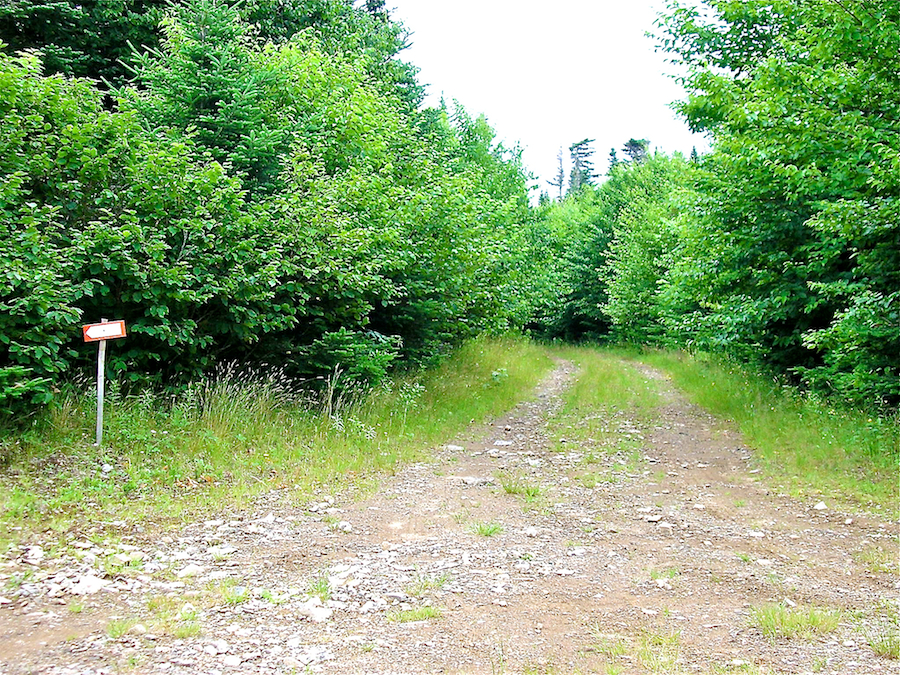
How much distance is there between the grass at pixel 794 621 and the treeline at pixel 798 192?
4.86 metres

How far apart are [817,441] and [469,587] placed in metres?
6.30

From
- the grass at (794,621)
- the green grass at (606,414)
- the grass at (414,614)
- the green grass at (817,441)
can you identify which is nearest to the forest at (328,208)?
the green grass at (817,441)

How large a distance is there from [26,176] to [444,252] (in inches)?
302

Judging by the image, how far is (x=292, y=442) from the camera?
27.0 feet

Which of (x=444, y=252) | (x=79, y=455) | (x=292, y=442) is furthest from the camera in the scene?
(x=444, y=252)

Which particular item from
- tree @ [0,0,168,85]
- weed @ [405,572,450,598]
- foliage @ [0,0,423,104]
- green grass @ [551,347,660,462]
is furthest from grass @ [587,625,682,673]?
tree @ [0,0,168,85]

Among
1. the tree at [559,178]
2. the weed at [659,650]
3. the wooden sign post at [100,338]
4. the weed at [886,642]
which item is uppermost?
the tree at [559,178]

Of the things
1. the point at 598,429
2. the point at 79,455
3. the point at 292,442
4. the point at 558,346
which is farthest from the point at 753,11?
the point at 558,346

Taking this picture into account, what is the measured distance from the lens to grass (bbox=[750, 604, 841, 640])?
396cm

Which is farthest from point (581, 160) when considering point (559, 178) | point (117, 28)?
point (117, 28)

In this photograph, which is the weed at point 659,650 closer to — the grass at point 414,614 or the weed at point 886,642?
the weed at point 886,642

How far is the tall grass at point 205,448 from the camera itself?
234 inches

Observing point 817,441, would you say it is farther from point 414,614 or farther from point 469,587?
point 414,614

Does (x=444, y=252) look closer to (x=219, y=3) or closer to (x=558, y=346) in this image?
(x=219, y=3)
